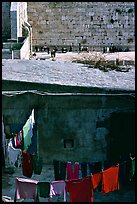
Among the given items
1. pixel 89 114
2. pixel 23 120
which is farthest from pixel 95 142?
pixel 23 120

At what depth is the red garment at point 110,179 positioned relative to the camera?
653 inches

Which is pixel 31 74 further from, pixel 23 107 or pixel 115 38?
pixel 115 38

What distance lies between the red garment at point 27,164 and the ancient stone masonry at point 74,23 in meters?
15.8

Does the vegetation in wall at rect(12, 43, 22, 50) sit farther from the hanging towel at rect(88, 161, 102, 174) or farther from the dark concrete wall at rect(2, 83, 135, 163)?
the hanging towel at rect(88, 161, 102, 174)

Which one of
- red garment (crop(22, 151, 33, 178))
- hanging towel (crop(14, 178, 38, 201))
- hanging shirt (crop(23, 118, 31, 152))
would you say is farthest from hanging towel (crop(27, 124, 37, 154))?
hanging towel (crop(14, 178, 38, 201))

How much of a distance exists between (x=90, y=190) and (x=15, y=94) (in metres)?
4.15

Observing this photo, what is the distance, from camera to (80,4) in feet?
109

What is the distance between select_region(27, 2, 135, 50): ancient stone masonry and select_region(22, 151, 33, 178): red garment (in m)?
15.8

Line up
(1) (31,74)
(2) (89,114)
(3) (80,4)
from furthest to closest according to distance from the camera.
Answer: (3) (80,4)
(1) (31,74)
(2) (89,114)

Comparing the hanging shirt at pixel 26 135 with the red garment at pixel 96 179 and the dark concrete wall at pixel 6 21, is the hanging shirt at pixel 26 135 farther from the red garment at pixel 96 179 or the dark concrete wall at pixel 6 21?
the dark concrete wall at pixel 6 21

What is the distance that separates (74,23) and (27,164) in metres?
16.6

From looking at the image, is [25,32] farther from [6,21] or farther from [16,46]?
[16,46]

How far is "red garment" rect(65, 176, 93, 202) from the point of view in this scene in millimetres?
16078

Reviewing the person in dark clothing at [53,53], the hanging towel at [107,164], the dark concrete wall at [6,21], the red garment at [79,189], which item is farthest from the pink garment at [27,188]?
the person in dark clothing at [53,53]
